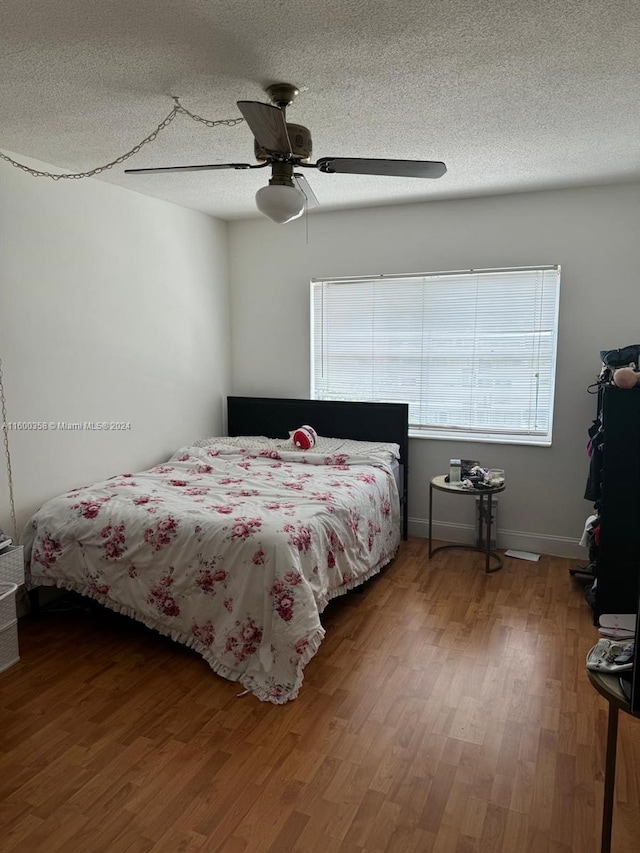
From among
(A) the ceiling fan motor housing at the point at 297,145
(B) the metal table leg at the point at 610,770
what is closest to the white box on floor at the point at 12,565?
(A) the ceiling fan motor housing at the point at 297,145

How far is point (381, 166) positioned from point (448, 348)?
7.10 ft

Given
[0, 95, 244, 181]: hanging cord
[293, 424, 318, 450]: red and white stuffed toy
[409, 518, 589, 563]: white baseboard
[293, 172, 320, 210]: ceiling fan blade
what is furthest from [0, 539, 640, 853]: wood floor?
[0, 95, 244, 181]: hanging cord

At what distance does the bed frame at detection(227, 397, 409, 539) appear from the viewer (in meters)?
4.29

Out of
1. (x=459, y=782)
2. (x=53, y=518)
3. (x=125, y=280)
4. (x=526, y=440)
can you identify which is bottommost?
(x=459, y=782)

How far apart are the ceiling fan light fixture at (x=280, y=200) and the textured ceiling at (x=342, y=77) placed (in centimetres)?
41

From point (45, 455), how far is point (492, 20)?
299 centimetres

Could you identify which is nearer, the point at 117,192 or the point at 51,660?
the point at 51,660

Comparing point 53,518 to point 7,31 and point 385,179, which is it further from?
point 385,179

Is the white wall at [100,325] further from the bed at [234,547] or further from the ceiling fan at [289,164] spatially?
the ceiling fan at [289,164]

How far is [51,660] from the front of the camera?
9.09 feet

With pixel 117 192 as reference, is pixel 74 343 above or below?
below

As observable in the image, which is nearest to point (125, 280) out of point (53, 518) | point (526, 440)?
point (53, 518)

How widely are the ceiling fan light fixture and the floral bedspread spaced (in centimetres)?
139

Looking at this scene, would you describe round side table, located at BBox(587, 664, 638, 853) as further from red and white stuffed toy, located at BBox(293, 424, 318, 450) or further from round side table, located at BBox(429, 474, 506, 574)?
red and white stuffed toy, located at BBox(293, 424, 318, 450)
